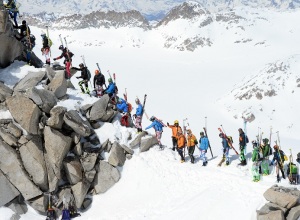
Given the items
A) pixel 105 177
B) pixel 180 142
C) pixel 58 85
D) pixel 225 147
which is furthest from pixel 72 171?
pixel 225 147

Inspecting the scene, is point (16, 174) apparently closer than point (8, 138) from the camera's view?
Yes

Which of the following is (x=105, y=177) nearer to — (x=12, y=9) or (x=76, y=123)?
(x=76, y=123)

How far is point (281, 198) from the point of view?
17328 mm

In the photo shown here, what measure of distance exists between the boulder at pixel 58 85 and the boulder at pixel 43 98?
105 cm

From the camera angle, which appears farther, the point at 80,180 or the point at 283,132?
the point at 283,132

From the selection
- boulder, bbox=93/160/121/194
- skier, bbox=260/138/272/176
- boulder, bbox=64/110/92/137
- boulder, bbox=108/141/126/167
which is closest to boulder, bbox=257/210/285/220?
skier, bbox=260/138/272/176

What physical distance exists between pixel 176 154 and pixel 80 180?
6.99 meters

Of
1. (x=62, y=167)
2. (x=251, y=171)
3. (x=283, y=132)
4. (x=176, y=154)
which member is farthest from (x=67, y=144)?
(x=283, y=132)

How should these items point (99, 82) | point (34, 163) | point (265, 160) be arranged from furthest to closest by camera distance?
point (99, 82) → point (265, 160) → point (34, 163)

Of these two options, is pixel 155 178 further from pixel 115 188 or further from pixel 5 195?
pixel 5 195

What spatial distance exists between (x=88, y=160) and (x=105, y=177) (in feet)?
5.05

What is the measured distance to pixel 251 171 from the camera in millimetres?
21703

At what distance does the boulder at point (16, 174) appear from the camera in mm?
20656

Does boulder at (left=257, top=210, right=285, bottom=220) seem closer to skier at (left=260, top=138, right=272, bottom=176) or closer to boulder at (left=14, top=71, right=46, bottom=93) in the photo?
skier at (left=260, top=138, right=272, bottom=176)
